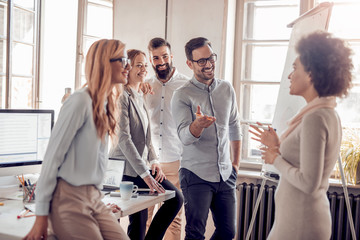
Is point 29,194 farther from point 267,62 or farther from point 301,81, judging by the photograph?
point 267,62

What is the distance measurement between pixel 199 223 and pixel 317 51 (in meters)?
1.28

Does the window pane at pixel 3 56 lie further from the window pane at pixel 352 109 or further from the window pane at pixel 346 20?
the window pane at pixel 352 109

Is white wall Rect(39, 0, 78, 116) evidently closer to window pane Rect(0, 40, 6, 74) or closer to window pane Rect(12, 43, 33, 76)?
window pane Rect(12, 43, 33, 76)

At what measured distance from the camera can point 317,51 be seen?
5.08ft

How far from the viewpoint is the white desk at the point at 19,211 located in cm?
150

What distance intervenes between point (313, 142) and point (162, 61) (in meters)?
1.71

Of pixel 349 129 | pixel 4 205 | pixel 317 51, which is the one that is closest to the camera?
pixel 317 51

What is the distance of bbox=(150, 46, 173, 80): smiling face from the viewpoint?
9.64 feet

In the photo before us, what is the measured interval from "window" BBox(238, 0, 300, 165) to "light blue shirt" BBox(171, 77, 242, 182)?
1039 mm

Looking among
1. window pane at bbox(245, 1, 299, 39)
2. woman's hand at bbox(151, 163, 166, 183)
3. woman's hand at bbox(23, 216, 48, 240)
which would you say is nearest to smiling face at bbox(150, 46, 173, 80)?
woman's hand at bbox(151, 163, 166, 183)

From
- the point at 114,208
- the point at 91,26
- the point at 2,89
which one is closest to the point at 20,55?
the point at 2,89

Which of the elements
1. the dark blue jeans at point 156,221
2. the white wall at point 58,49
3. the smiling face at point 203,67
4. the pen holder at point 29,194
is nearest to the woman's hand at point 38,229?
the pen holder at point 29,194

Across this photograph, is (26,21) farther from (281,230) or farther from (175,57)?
(281,230)

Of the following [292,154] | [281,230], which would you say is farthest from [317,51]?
[281,230]
